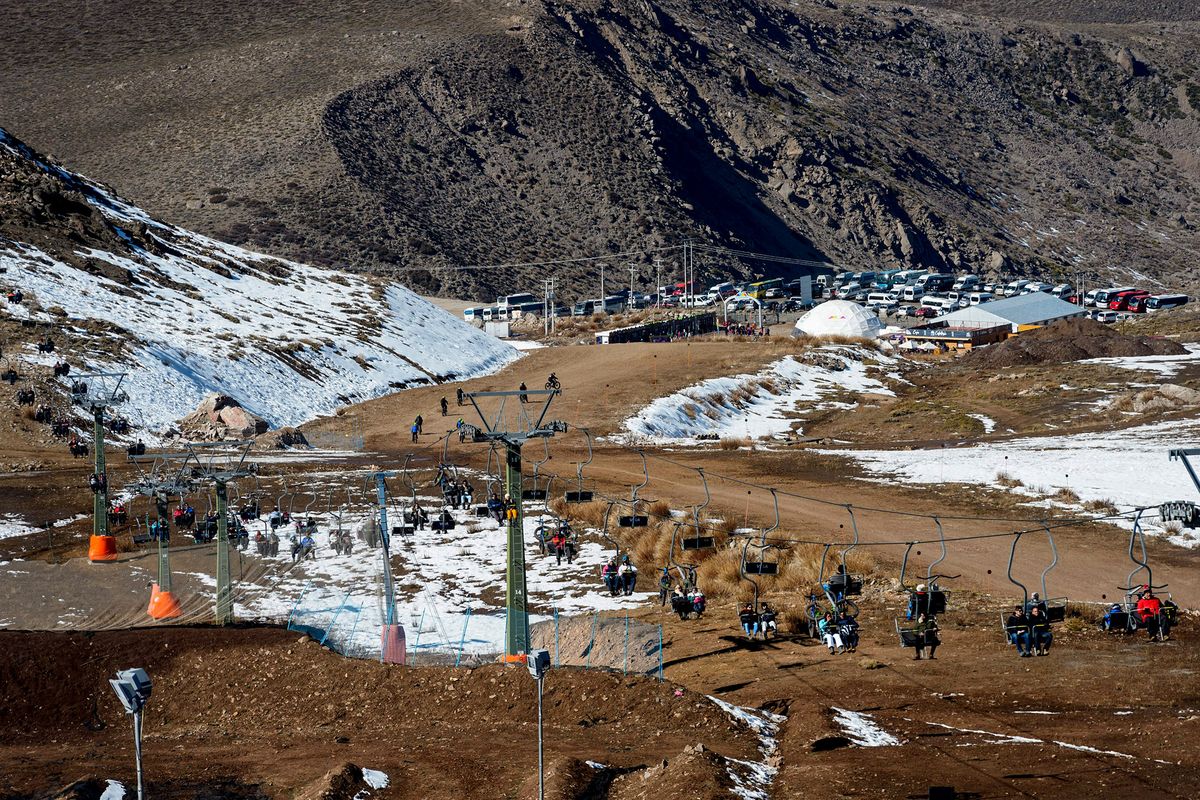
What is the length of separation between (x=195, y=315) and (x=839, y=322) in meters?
53.3

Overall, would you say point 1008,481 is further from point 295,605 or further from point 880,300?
point 880,300

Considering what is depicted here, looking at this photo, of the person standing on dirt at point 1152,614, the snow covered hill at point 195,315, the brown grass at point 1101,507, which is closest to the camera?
the person standing on dirt at point 1152,614

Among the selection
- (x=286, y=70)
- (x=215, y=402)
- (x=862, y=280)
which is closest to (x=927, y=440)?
(x=215, y=402)

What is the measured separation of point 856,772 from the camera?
24484 mm

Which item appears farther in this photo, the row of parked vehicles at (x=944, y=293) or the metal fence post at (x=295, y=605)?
the row of parked vehicles at (x=944, y=293)

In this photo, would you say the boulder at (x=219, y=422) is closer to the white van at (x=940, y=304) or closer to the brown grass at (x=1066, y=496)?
the brown grass at (x=1066, y=496)

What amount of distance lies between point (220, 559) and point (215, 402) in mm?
35080

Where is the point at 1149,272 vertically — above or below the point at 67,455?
above

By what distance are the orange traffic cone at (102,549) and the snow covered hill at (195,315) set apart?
79.9 ft

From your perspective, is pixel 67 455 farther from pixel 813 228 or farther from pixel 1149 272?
pixel 1149 272

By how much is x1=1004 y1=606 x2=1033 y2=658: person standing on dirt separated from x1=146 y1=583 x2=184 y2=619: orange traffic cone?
2217cm

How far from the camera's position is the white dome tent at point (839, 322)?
4407 inches

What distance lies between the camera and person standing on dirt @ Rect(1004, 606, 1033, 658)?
2825 centimetres

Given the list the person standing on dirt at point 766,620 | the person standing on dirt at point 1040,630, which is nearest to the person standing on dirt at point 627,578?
the person standing on dirt at point 766,620
